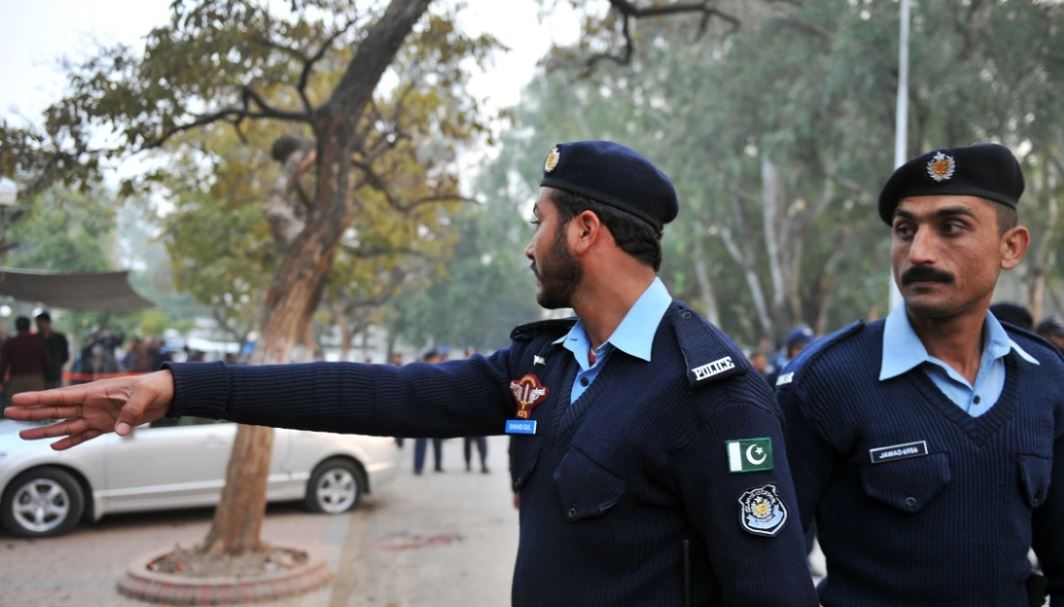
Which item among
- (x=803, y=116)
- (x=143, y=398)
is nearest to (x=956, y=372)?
(x=143, y=398)

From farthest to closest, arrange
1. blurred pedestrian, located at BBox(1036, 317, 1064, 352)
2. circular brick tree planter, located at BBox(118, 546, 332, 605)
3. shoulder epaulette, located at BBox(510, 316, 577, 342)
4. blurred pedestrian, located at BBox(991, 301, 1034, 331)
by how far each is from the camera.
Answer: blurred pedestrian, located at BBox(1036, 317, 1064, 352), circular brick tree planter, located at BBox(118, 546, 332, 605), blurred pedestrian, located at BBox(991, 301, 1034, 331), shoulder epaulette, located at BBox(510, 316, 577, 342)

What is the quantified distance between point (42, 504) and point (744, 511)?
9137 mm

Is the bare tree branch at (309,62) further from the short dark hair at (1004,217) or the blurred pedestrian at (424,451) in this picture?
the blurred pedestrian at (424,451)

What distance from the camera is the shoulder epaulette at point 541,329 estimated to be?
2.28 metres

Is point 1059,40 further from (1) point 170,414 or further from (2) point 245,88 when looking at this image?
(1) point 170,414

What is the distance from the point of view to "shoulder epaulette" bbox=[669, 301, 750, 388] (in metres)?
1.83

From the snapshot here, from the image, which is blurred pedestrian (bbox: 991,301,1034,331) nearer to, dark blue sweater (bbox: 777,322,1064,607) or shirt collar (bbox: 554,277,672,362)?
dark blue sweater (bbox: 777,322,1064,607)

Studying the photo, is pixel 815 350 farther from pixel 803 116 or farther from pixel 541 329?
pixel 803 116

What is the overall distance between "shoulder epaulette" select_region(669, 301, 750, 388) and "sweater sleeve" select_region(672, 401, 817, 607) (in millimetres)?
66

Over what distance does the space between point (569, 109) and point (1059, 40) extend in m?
16.6

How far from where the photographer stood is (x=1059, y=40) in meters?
16.8

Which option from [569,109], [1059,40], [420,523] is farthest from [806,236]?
[420,523]

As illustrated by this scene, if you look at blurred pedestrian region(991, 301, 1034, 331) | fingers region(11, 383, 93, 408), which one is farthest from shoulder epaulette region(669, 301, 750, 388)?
blurred pedestrian region(991, 301, 1034, 331)

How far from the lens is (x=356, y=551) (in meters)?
9.05
